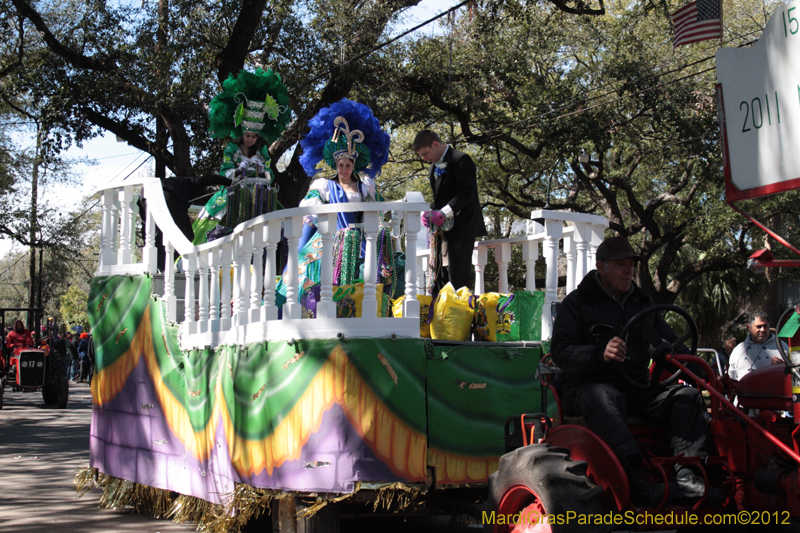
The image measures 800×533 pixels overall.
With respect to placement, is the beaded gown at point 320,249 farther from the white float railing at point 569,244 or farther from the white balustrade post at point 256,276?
the white float railing at point 569,244

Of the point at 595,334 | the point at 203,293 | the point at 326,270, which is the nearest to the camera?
the point at 595,334

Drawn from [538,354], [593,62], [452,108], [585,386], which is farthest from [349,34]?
[585,386]

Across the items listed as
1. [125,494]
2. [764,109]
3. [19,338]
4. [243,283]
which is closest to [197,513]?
[125,494]

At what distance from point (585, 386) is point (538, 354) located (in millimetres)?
1645

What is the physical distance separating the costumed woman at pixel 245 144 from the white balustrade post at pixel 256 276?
250 centimetres

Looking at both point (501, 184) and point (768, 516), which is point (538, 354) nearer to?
point (768, 516)

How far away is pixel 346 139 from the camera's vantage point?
767cm

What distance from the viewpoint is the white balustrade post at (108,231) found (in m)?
8.32

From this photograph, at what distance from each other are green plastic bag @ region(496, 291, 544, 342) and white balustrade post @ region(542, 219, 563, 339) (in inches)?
5.6

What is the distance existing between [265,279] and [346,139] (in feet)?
7.11

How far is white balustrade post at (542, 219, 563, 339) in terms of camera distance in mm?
6293

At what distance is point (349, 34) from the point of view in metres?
16.5

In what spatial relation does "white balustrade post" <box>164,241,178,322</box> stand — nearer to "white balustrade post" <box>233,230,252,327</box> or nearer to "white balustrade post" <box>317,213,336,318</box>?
"white balustrade post" <box>233,230,252,327</box>

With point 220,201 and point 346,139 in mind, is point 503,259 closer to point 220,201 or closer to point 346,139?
point 346,139
